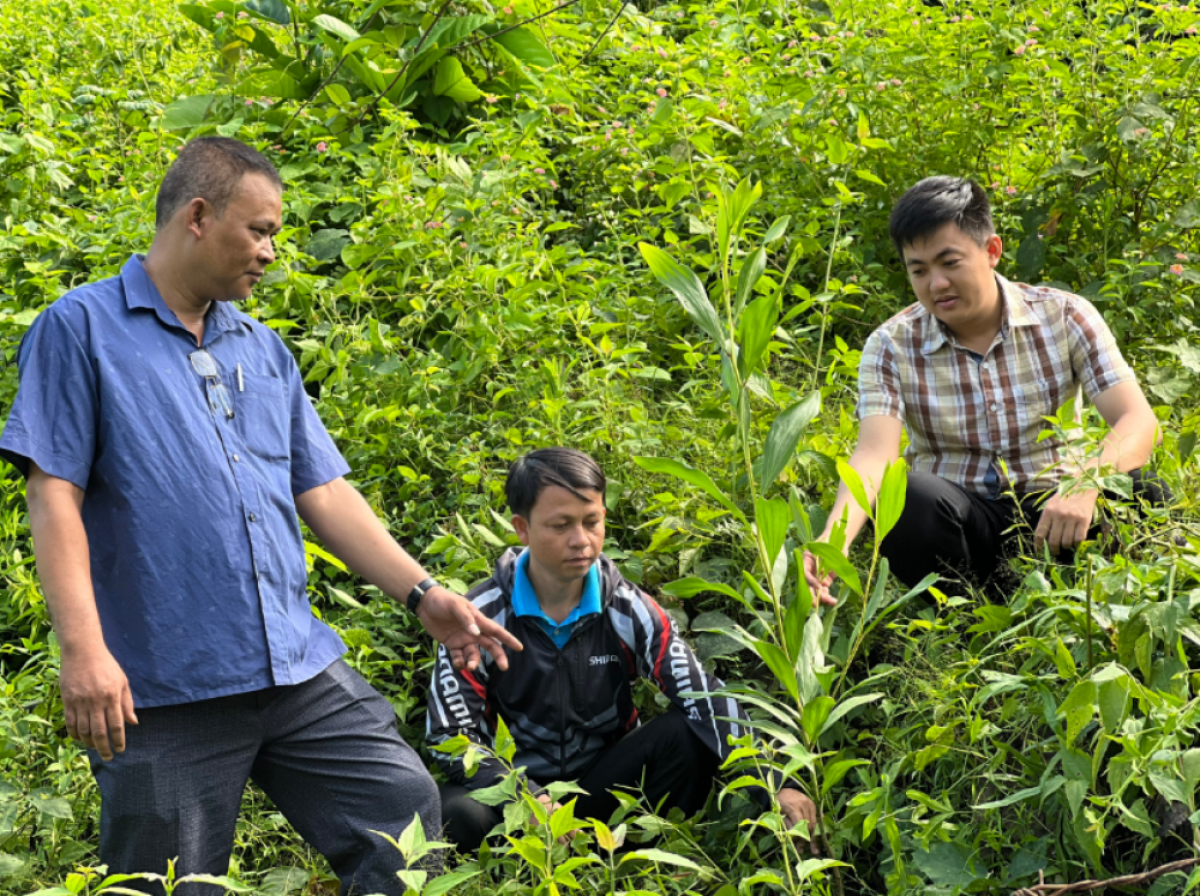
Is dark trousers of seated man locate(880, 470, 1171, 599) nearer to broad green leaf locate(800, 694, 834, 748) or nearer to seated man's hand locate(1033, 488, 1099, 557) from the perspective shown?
seated man's hand locate(1033, 488, 1099, 557)

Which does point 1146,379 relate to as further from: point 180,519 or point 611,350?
point 180,519

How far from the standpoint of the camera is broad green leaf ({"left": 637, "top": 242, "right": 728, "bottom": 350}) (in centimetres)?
171

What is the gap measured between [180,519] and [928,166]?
10.6ft

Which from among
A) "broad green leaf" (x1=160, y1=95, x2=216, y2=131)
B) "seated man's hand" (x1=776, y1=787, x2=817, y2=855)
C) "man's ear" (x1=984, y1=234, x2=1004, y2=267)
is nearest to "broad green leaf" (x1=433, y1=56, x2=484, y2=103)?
"broad green leaf" (x1=160, y1=95, x2=216, y2=131)

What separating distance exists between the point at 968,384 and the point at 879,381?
0.75ft

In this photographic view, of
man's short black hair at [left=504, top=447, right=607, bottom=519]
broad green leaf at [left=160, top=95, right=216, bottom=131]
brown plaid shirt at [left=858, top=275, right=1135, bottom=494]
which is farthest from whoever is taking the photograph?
broad green leaf at [left=160, top=95, right=216, bottom=131]

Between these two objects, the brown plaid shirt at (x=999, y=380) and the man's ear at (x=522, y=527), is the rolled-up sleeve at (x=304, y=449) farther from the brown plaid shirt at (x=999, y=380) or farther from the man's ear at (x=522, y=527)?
the brown plaid shirt at (x=999, y=380)

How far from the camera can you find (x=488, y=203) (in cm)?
438

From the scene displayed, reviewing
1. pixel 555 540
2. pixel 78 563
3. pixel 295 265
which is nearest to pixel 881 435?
pixel 555 540

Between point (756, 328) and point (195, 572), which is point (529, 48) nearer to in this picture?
point (195, 572)

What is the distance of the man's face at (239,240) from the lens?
2.31m

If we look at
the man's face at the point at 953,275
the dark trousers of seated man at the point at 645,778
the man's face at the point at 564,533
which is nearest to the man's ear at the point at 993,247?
the man's face at the point at 953,275

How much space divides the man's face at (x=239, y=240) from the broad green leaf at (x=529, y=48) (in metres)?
3.46

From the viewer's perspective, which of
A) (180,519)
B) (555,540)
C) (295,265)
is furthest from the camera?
(295,265)
